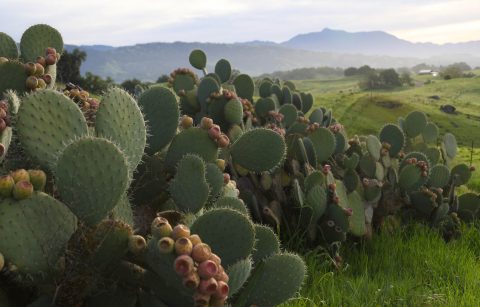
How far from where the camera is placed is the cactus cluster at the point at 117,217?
4.92 ft

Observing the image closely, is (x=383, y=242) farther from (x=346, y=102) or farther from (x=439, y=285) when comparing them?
(x=346, y=102)

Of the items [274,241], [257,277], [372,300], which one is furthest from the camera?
[372,300]

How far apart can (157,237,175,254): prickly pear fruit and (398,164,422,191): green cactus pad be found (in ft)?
14.2

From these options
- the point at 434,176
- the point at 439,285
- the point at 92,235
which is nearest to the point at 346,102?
the point at 434,176

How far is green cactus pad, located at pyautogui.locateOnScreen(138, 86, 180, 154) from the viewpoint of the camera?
7.97 feet

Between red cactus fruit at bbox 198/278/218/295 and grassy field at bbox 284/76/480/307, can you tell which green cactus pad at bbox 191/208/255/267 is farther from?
grassy field at bbox 284/76/480/307

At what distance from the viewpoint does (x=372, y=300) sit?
3.27 metres

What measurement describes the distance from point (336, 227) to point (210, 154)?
7.11ft

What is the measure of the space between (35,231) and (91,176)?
8.8 inches

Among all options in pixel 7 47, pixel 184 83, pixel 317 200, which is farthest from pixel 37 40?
pixel 184 83

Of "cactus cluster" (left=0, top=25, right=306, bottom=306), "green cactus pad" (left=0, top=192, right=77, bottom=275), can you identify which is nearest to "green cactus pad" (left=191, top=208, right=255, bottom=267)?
"cactus cluster" (left=0, top=25, right=306, bottom=306)

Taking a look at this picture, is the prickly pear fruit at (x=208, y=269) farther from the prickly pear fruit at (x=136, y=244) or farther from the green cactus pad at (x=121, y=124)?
the green cactus pad at (x=121, y=124)

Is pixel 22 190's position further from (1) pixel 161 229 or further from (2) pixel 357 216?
(2) pixel 357 216

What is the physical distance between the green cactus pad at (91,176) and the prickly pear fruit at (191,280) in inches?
17.5
